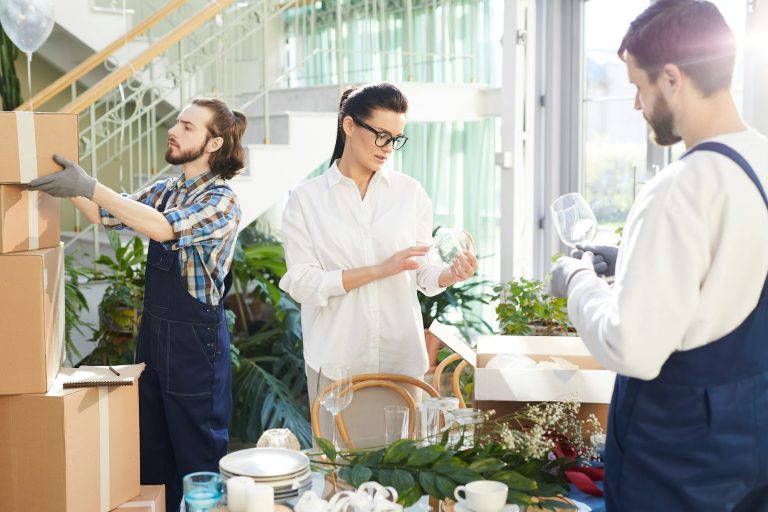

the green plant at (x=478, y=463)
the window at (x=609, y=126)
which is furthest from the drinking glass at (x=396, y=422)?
the window at (x=609, y=126)

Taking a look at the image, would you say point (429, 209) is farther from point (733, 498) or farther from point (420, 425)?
point (733, 498)

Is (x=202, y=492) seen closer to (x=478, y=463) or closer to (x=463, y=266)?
(x=478, y=463)

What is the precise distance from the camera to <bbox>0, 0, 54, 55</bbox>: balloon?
10.5ft

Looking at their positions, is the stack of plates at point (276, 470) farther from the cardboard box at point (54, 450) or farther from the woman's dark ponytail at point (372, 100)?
the woman's dark ponytail at point (372, 100)

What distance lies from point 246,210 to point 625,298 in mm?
3479

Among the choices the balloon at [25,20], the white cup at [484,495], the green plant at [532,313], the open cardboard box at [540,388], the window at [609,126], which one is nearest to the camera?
the white cup at [484,495]

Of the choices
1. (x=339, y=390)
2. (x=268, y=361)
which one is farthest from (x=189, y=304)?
(x=268, y=361)

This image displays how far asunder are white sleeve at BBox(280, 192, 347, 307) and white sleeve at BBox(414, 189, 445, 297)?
0.92ft

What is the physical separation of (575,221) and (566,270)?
0.79 feet

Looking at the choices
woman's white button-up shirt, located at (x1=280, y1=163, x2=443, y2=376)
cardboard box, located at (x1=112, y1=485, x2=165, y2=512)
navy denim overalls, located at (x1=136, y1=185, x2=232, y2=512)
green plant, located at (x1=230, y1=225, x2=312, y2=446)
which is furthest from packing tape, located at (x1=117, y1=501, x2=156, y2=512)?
green plant, located at (x1=230, y1=225, x2=312, y2=446)

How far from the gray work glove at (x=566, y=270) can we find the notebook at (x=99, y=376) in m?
1.16

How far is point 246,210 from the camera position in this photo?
461 centimetres

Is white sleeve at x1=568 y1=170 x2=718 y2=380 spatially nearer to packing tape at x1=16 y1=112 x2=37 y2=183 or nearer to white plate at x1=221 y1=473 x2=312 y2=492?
white plate at x1=221 y1=473 x2=312 y2=492

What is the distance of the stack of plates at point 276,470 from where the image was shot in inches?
67.0
